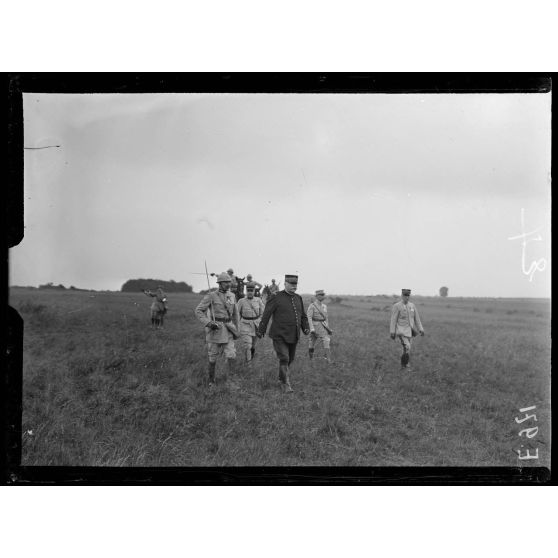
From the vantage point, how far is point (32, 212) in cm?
→ 420

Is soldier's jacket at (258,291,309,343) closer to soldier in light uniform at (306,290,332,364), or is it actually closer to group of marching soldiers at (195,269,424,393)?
group of marching soldiers at (195,269,424,393)

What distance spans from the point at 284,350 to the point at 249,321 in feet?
1.95

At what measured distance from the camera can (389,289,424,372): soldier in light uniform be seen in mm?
4406

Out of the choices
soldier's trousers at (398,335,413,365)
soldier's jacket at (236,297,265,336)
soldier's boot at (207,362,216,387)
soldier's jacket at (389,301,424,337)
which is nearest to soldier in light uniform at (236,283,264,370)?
soldier's jacket at (236,297,265,336)

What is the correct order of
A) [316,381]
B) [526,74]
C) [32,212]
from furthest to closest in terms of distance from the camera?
[316,381]
[32,212]
[526,74]

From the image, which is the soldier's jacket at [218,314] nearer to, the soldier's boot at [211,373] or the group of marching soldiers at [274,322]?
the group of marching soldiers at [274,322]

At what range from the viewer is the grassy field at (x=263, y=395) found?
413cm

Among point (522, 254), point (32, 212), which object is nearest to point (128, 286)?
point (32, 212)

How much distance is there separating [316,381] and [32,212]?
3908mm

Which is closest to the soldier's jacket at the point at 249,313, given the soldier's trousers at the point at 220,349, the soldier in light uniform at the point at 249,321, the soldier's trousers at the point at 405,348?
the soldier in light uniform at the point at 249,321

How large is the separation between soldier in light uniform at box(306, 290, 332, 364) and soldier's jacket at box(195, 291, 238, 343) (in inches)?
38.7

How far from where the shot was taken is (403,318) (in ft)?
14.6

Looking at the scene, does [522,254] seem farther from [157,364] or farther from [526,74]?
[157,364]

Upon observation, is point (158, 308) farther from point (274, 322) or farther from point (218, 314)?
point (274, 322)
